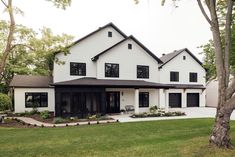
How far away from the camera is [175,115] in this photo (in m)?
23.8

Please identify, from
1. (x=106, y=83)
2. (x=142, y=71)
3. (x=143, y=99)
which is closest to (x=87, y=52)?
(x=106, y=83)

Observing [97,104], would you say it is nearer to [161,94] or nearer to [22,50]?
[161,94]

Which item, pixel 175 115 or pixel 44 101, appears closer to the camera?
pixel 175 115

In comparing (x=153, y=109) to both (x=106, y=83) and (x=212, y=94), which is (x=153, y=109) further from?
(x=212, y=94)

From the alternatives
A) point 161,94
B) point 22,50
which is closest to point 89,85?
point 161,94

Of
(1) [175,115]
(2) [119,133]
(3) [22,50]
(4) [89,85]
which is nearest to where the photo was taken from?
(2) [119,133]

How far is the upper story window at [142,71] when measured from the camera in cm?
2720

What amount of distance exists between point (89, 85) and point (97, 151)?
1292 cm

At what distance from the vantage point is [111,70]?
25750 mm

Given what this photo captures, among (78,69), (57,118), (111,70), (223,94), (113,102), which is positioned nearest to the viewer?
(223,94)

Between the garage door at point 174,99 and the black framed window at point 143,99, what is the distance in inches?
208

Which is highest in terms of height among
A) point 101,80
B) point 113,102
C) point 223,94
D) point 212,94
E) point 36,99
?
point 101,80

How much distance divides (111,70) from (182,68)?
38.1ft

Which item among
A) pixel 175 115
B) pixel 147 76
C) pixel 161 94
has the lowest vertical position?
pixel 175 115
